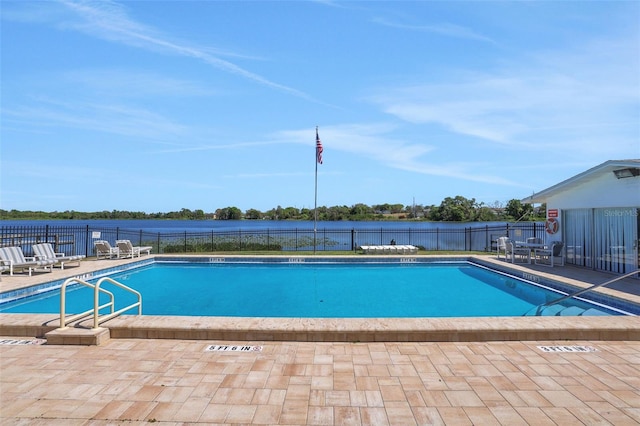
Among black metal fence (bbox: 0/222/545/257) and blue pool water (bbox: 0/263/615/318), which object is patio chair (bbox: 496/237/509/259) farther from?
blue pool water (bbox: 0/263/615/318)

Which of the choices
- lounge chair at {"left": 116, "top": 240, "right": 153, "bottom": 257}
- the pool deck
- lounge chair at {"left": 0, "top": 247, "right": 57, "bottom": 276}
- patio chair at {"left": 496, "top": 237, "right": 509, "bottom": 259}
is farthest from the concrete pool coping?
lounge chair at {"left": 116, "top": 240, "right": 153, "bottom": 257}

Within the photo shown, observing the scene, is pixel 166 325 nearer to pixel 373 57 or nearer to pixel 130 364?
pixel 130 364

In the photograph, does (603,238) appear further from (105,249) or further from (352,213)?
(352,213)

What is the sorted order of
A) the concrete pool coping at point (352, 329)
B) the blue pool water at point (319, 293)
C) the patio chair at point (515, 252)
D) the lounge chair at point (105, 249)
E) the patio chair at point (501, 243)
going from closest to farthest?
the concrete pool coping at point (352, 329)
the blue pool water at point (319, 293)
the patio chair at point (515, 252)
the lounge chair at point (105, 249)
the patio chair at point (501, 243)

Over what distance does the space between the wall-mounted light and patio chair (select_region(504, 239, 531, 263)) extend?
3.55 meters

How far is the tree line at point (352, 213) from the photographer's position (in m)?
60.3

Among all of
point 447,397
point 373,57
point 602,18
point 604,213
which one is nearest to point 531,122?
point 604,213

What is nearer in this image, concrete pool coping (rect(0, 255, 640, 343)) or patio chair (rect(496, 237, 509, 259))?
concrete pool coping (rect(0, 255, 640, 343))

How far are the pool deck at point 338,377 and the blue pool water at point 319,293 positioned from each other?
104 inches

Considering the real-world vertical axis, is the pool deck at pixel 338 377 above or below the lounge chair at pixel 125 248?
below

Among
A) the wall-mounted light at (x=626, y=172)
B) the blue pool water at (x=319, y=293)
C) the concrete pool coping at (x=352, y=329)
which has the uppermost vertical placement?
the wall-mounted light at (x=626, y=172)

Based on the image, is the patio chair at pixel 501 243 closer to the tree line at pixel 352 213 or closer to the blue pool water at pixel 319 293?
the blue pool water at pixel 319 293

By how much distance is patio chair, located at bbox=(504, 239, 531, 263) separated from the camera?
12734 mm

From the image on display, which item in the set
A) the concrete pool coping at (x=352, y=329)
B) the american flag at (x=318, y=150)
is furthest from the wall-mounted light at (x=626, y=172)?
the american flag at (x=318, y=150)
